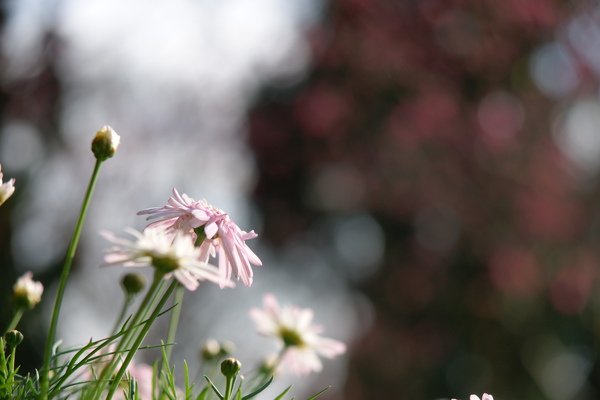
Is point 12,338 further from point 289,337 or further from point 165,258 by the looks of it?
point 289,337

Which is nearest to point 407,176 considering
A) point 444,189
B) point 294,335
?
point 444,189

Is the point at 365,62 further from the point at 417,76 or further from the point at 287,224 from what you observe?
the point at 287,224

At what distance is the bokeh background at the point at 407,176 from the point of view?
3955 millimetres

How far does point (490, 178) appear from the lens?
410cm

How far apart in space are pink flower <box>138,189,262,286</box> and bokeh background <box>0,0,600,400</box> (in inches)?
123

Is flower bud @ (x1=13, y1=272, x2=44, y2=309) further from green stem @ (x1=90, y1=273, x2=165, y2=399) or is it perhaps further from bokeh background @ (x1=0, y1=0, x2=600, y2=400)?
bokeh background @ (x1=0, y1=0, x2=600, y2=400)

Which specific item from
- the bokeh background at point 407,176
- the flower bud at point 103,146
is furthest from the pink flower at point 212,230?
the bokeh background at point 407,176

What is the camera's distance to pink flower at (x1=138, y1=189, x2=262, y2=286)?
474 mm

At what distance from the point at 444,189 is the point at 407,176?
9.3 inches

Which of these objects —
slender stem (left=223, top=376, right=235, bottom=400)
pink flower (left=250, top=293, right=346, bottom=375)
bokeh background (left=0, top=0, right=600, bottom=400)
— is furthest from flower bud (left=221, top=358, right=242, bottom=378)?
bokeh background (left=0, top=0, right=600, bottom=400)

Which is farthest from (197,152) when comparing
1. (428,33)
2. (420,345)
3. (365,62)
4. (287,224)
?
(420,345)

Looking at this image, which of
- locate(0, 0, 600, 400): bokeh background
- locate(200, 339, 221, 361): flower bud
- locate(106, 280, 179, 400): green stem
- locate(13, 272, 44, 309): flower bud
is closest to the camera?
locate(106, 280, 179, 400): green stem

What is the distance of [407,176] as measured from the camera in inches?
161

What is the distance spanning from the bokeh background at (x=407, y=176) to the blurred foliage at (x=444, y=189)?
0.4 inches
